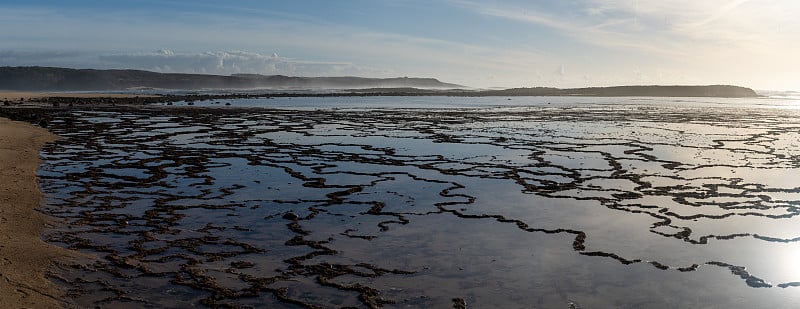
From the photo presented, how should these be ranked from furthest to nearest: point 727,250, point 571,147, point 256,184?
point 571,147 < point 256,184 < point 727,250

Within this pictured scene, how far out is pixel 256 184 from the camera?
487 inches

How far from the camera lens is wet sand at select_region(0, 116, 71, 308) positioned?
572 centimetres

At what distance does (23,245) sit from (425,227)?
546cm

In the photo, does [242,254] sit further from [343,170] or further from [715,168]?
[715,168]

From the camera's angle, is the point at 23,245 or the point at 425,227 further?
the point at 425,227

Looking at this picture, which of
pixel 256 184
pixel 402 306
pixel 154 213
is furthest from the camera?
pixel 256 184

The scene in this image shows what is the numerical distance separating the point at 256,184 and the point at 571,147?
11.9 meters

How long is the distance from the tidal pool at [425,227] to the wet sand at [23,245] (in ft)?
0.87

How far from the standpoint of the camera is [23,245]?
288 inches

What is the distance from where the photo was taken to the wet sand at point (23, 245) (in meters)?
5.72

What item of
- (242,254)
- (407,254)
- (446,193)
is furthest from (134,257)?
(446,193)

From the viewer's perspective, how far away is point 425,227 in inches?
349

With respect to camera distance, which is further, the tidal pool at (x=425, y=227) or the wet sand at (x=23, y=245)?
the tidal pool at (x=425, y=227)

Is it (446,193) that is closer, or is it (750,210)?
(750,210)
